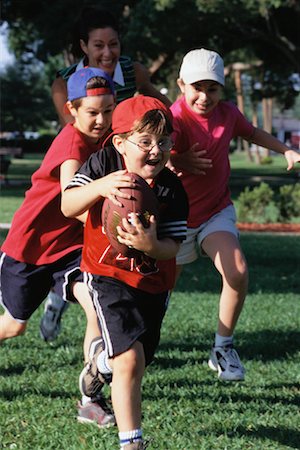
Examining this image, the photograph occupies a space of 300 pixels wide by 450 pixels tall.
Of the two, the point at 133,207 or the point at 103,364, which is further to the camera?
the point at 103,364

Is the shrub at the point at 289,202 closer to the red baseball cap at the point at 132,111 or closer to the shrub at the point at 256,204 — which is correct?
the shrub at the point at 256,204

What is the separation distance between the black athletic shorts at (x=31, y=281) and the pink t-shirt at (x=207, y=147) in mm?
952

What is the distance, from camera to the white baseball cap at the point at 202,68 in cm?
528

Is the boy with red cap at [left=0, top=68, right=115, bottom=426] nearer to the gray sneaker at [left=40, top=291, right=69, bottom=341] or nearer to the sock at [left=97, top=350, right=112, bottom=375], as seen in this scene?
the sock at [left=97, top=350, right=112, bottom=375]

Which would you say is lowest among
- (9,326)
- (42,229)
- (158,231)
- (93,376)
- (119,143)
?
(9,326)

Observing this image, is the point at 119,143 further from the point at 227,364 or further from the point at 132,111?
the point at 227,364

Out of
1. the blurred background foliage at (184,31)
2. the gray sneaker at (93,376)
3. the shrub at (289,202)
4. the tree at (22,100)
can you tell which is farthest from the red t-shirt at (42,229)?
the tree at (22,100)

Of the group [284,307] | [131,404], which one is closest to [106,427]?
[131,404]

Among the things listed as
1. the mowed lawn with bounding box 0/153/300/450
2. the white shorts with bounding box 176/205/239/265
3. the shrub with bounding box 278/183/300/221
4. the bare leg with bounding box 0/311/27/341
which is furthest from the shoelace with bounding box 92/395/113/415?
the shrub with bounding box 278/183/300/221

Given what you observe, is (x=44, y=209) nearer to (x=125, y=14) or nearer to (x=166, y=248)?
(x=166, y=248)

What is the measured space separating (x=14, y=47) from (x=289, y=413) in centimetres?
3315

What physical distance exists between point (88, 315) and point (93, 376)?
0.48m

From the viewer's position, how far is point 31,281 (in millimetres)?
5020

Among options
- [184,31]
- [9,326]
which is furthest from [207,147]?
[184,31]
